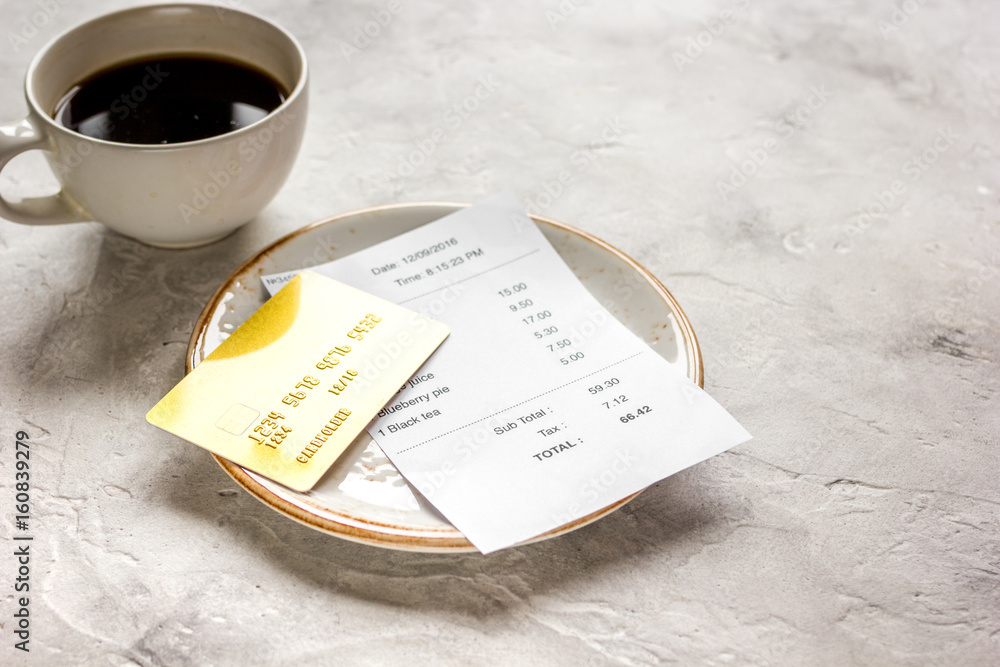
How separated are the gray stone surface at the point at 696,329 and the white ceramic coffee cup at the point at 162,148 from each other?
0.07 meters

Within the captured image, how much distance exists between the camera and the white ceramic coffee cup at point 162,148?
571 mm

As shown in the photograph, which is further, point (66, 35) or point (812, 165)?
point (812, 165)

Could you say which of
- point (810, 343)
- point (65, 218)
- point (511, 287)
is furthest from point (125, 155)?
point (810, 343)

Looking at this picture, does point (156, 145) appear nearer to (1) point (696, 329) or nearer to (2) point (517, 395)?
(2) point (517, 395)

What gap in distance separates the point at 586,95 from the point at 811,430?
51 cm

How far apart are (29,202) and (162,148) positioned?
0.49 ft

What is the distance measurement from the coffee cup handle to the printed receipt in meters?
0.20

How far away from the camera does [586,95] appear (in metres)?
0.91

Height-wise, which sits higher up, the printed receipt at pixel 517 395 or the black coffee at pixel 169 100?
the black coffee at pixel 169 100

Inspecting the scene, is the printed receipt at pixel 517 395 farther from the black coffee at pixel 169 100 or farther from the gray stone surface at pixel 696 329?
the black coffee at pixel 169 100

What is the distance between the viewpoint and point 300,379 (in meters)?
0.53

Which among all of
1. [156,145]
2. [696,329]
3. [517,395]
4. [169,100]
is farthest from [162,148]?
[696,329]

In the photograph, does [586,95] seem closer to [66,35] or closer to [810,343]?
[810,343]

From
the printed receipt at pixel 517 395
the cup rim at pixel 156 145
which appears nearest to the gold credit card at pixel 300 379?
the printed receipt at pixel 517 395
